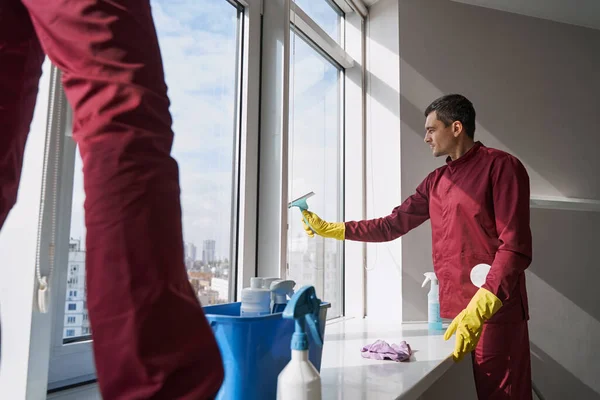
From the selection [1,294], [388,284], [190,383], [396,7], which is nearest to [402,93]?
[396,7]

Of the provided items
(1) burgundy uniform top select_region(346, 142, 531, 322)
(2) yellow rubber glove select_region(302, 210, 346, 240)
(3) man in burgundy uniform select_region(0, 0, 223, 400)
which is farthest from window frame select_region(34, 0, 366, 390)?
(3) man in burgundy uniform select_region(0, 0, 223, 400)

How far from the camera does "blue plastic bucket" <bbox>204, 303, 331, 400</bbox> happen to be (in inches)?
28.8

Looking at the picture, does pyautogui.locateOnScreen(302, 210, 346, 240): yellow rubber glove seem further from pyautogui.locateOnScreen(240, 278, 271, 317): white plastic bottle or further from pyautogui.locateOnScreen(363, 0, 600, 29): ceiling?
pyautogui.locateOnScreen(363, 0, 600, 29): ceiling

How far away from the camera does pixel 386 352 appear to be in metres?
1.23

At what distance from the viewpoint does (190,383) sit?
0.35 meters

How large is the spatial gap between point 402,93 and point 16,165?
73.9 inches

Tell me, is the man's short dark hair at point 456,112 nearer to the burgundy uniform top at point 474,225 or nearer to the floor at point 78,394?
the burgundy uniform top at point 474,225

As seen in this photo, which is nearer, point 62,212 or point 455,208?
point 62,212

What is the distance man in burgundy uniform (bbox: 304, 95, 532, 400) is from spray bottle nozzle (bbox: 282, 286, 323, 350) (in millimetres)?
693

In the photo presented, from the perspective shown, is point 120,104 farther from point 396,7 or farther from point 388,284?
point 396,7

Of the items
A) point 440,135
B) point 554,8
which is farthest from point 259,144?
point 554,8

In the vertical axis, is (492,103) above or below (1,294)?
above

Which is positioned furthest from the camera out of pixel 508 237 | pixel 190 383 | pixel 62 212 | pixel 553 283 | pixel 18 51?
pixel 553 283

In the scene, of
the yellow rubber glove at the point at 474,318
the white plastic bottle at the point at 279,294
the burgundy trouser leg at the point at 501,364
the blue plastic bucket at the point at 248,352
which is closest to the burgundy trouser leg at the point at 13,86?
the blue plastic bucket at the point at 248,352
